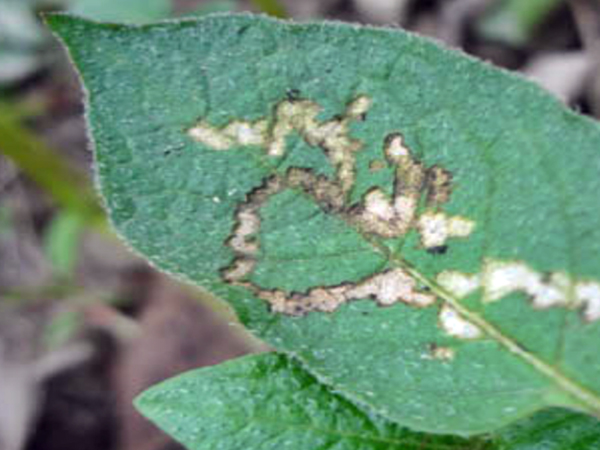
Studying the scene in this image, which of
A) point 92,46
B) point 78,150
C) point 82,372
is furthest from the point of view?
point 78,150

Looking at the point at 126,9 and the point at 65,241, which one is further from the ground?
the point at 126,9

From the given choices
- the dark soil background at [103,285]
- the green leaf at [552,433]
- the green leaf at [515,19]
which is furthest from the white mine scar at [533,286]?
the green leaf at [515,19]

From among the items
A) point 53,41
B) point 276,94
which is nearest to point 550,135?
point 276,94

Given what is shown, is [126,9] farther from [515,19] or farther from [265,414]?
[265,414]

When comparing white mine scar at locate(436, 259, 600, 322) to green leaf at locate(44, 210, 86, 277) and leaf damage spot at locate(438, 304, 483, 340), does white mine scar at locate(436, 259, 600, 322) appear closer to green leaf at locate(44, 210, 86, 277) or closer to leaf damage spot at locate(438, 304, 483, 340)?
leaf damage spot at locate(438, 304, 483, 340)

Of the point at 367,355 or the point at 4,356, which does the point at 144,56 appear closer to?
the point at 367,355

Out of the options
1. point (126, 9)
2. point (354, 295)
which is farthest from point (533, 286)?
point (126, 9)

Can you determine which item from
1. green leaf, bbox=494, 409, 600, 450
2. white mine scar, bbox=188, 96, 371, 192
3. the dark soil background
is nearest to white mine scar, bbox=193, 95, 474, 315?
white mine scar, bbox=188, 96, 371, 192

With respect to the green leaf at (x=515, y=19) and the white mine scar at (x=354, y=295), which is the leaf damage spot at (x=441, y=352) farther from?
the green leaf at (x=515, y=19)
